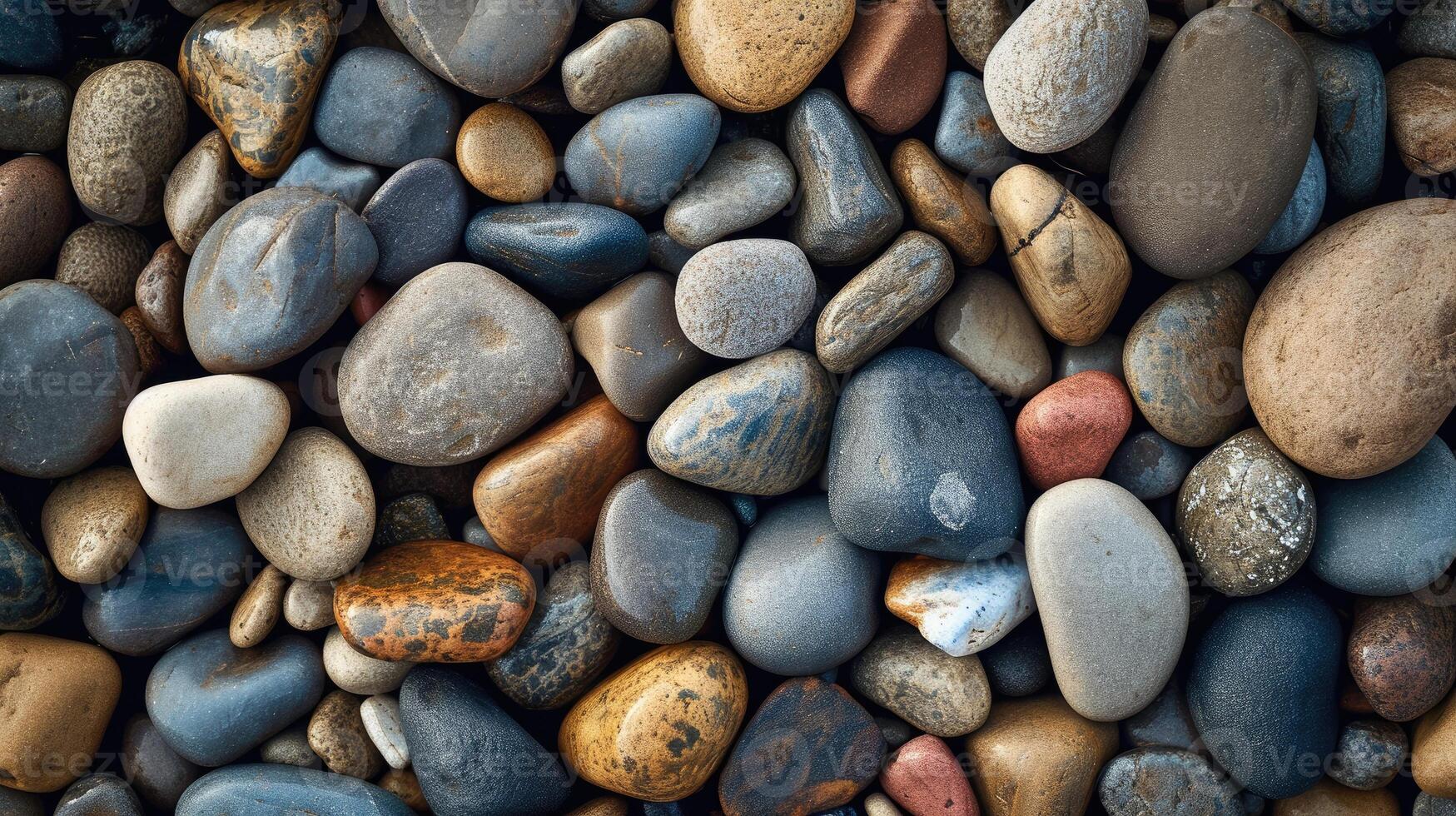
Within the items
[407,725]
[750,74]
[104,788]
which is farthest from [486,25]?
[104,788]

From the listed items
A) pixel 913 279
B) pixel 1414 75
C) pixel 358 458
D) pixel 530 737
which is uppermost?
pixel 1414 75

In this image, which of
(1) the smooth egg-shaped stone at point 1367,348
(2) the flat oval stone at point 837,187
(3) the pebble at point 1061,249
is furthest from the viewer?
(2) the flat oval stone at point 837,187

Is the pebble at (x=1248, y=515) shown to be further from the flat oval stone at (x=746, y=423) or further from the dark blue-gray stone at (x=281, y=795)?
the dark blue-gray stone at (x=281, y=795)

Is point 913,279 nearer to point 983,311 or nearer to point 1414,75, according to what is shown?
point 983,311

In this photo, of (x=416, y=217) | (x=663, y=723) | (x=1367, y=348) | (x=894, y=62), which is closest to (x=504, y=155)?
(x=416, y=217)

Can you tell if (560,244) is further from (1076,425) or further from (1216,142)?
(1216,142)

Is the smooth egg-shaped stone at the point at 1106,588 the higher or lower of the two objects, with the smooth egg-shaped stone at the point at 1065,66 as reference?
lower

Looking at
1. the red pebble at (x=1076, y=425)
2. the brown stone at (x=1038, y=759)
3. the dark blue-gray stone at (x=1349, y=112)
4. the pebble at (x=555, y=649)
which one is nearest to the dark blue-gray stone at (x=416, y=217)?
the pebble at (x=555, y=649)
